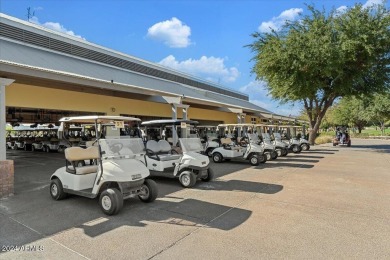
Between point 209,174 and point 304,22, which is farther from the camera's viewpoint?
point 304,22

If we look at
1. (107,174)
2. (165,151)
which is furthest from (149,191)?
(165,151)

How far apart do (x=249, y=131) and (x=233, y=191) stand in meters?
6.76

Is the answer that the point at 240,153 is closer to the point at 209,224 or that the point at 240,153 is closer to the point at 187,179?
the point at 187,179

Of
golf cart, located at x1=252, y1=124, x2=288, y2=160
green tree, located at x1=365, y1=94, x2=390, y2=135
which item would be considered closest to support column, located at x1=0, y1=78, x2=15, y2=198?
golf cart, located at x1=252, y1=124, x2=288, y2=160

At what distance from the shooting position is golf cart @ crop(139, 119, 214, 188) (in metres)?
7.68

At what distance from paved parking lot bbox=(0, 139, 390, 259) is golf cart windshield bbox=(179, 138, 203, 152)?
1159mm

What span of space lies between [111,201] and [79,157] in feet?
4.91

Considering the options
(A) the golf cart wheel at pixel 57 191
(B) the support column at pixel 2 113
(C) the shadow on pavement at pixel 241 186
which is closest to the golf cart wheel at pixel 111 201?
(A) the golf cart wheel at pixel 57 191

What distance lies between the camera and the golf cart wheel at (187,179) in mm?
7359

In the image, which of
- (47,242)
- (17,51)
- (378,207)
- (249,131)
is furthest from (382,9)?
(47,242)

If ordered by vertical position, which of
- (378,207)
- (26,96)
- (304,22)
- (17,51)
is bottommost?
(378,207)

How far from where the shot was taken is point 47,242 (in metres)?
3.90

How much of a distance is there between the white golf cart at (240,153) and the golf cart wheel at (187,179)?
489 cm

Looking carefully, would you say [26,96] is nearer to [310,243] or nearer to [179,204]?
[179,204]
